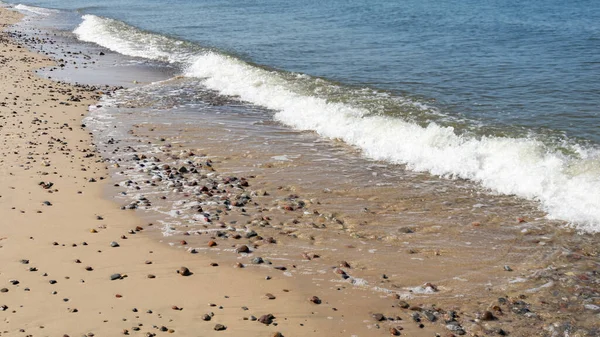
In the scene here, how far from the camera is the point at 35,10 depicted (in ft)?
168

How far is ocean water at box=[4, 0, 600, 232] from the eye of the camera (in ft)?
40.5

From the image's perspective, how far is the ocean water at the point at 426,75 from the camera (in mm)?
12352

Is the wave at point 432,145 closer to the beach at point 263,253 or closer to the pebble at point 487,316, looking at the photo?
the beach at point 263,253

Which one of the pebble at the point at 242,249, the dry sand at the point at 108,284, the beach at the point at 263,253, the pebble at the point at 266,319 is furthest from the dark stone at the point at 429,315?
the pebble at the point at 242,249

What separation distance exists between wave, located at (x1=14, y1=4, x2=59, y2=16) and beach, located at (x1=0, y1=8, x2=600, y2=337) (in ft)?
131

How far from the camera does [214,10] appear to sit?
141 feet

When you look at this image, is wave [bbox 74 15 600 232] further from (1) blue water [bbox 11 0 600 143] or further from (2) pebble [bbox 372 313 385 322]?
(2) pebble [bbox 372 313 385 322]

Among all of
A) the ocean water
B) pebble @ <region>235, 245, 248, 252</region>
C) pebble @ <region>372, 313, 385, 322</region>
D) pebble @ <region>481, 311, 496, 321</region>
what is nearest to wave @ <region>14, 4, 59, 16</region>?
the ocean water

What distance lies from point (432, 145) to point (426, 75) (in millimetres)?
7718

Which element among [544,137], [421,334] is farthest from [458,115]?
[421,334]

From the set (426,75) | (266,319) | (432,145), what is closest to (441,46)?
(426,75)

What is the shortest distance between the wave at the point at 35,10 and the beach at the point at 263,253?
131 feet

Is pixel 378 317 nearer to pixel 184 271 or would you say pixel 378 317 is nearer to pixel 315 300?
pixel 315 300

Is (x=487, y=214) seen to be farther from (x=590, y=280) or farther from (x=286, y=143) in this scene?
(x=286, y=143)
